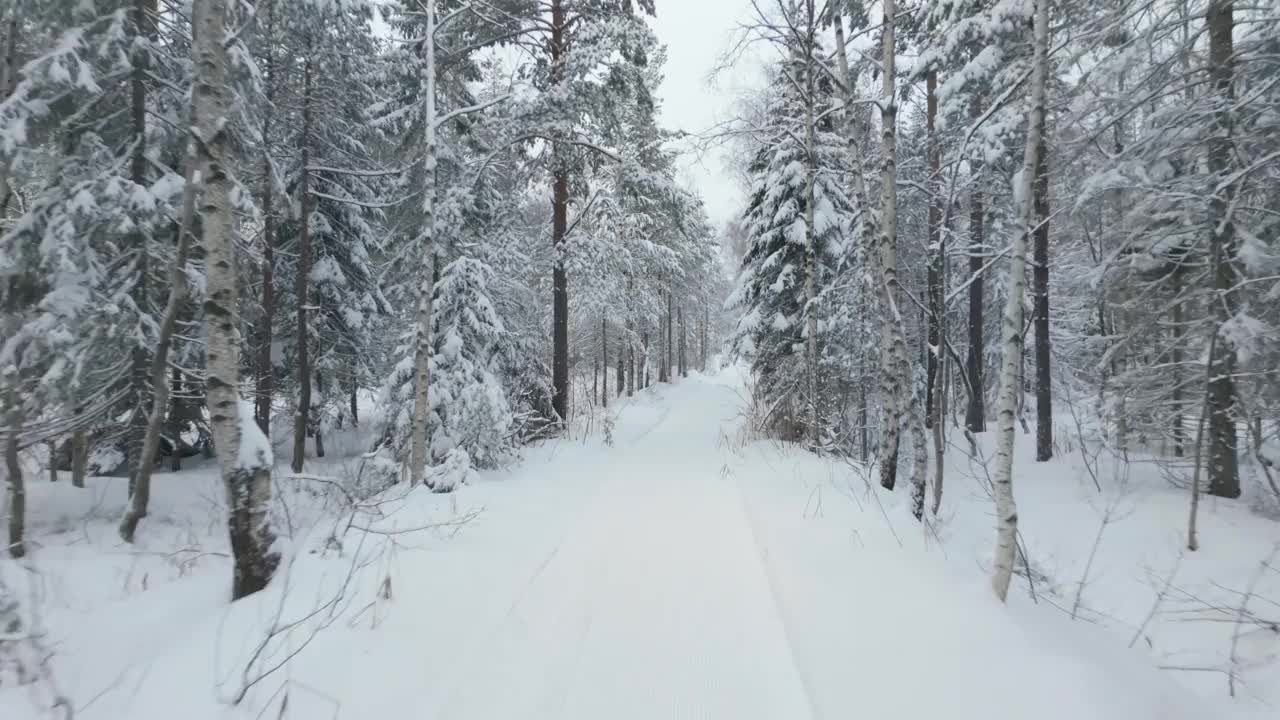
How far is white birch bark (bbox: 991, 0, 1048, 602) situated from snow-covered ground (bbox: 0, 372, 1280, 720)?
1.48 feet

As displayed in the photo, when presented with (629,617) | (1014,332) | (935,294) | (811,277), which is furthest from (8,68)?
(935,294)

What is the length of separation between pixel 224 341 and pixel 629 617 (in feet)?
11.7

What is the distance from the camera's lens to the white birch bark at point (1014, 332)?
13.5ft

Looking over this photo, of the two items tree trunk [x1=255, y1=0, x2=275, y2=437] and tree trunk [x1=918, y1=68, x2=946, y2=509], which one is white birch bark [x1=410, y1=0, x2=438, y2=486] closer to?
tree trunk [x1=255, y1=0, x2=275, y2=437]

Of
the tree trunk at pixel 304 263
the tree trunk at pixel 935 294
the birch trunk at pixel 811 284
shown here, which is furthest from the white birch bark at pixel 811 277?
the tree trunk at pixel 304 263

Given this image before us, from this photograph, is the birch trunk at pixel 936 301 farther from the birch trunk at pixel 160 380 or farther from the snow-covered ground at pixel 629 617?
the birch trunk at pixel 160 380

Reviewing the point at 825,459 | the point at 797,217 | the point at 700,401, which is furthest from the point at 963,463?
the point at 700,401

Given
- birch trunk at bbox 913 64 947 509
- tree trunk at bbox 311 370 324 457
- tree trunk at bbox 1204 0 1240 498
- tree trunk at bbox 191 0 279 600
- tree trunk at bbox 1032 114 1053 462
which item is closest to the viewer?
tree trunk at bbox 191 0 279 600

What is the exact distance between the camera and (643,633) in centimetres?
350

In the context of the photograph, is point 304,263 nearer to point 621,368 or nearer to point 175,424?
point 175,424

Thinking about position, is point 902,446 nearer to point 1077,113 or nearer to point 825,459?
point 825,459

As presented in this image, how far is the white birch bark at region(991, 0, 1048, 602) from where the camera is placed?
411 cm

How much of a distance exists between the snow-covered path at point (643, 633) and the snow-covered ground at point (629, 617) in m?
0.02

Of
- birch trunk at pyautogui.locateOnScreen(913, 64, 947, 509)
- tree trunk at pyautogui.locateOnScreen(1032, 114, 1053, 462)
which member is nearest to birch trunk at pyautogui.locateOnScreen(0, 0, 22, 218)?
birch trunk at pyautogui.locateOnScreen(913, 64, 947, 509)
